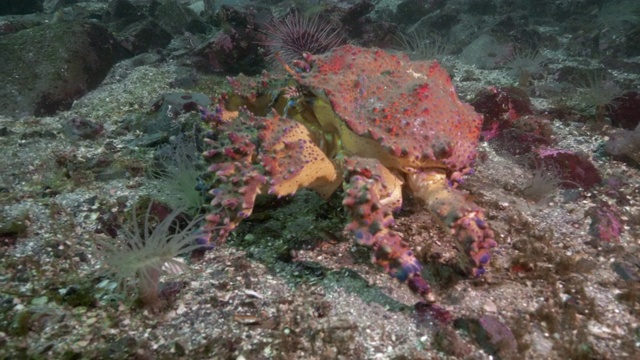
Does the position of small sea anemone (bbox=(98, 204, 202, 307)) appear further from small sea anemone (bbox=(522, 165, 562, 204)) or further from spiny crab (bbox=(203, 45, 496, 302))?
small sea anemone (bbox=(522, 165, 562, 204))

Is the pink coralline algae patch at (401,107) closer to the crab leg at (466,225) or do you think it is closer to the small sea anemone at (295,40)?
the crab leg at (466,225)

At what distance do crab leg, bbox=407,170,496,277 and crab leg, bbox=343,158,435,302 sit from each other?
1.10 feet

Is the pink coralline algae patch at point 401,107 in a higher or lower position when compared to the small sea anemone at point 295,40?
lower

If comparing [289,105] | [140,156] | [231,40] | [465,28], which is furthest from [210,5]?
[289,105]

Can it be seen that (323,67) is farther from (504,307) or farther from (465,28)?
(465,28)

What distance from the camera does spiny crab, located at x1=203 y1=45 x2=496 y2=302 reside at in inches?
100

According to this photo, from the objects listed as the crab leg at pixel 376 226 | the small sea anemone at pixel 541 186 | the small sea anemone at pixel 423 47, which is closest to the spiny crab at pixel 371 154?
the crab leg at pixel 376 226

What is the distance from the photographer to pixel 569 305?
2.65 m

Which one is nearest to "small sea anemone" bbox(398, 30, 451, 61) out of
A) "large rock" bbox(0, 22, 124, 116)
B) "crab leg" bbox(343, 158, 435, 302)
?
"crab leg" bbox(343, 158, 435, 302)

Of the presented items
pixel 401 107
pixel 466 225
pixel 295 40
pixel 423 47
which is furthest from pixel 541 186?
pixel 423 47

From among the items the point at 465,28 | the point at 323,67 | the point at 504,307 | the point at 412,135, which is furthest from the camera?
the point at 465,28

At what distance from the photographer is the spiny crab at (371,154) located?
254 cm

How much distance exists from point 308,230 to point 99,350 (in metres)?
1.68

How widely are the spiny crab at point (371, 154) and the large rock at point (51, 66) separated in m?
5.10
